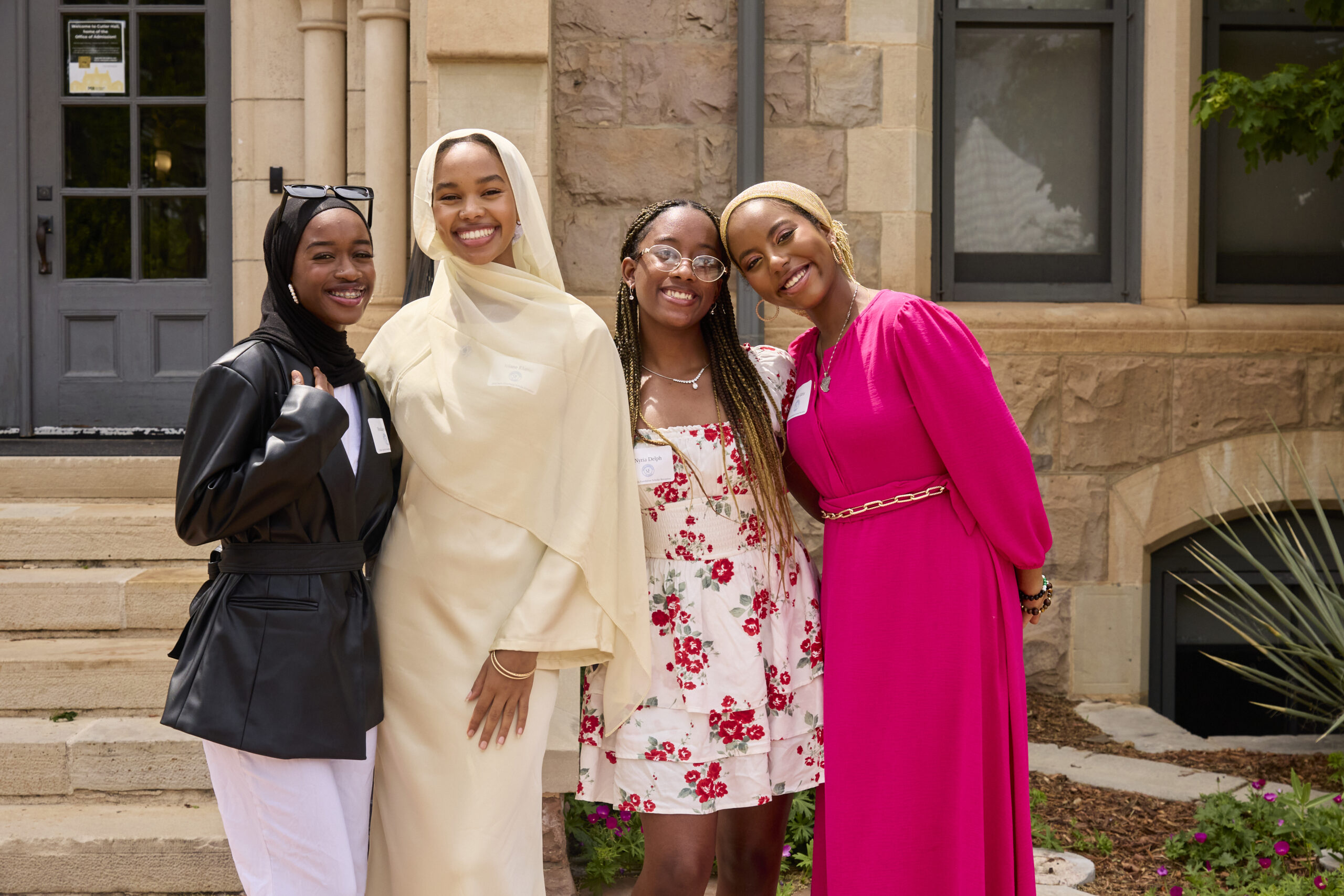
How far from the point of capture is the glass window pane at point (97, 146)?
19.8 feet

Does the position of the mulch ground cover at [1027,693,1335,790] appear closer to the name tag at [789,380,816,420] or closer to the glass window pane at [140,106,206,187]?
the name tag at [789,380,816,420]

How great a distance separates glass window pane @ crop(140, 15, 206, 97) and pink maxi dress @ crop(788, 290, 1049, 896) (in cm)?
470

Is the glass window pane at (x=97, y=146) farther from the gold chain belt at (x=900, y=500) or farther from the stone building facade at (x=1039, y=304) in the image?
the gold chain belt at (x=900, y=500)

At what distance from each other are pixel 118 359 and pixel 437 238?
4330 millimetres

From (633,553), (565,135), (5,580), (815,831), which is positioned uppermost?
(565,135)

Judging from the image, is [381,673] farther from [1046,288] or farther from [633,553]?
[1046,288]

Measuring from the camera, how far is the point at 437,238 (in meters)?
2.49

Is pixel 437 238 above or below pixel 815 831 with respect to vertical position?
above

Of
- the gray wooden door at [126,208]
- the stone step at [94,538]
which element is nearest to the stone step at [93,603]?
the stone step at [94,538]

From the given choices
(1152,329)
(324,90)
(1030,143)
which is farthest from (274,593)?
(1030,143)

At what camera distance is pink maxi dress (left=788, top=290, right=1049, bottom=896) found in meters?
2.54

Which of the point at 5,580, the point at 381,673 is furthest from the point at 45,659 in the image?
the point at 381,673

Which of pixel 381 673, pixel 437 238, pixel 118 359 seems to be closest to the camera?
pixel 381 673

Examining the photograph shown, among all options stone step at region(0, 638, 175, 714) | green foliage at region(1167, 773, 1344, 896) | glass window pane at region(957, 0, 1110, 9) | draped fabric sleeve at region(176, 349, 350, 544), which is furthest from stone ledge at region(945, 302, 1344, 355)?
draped fabric sleeve at region(176, 349, 350, 544)
